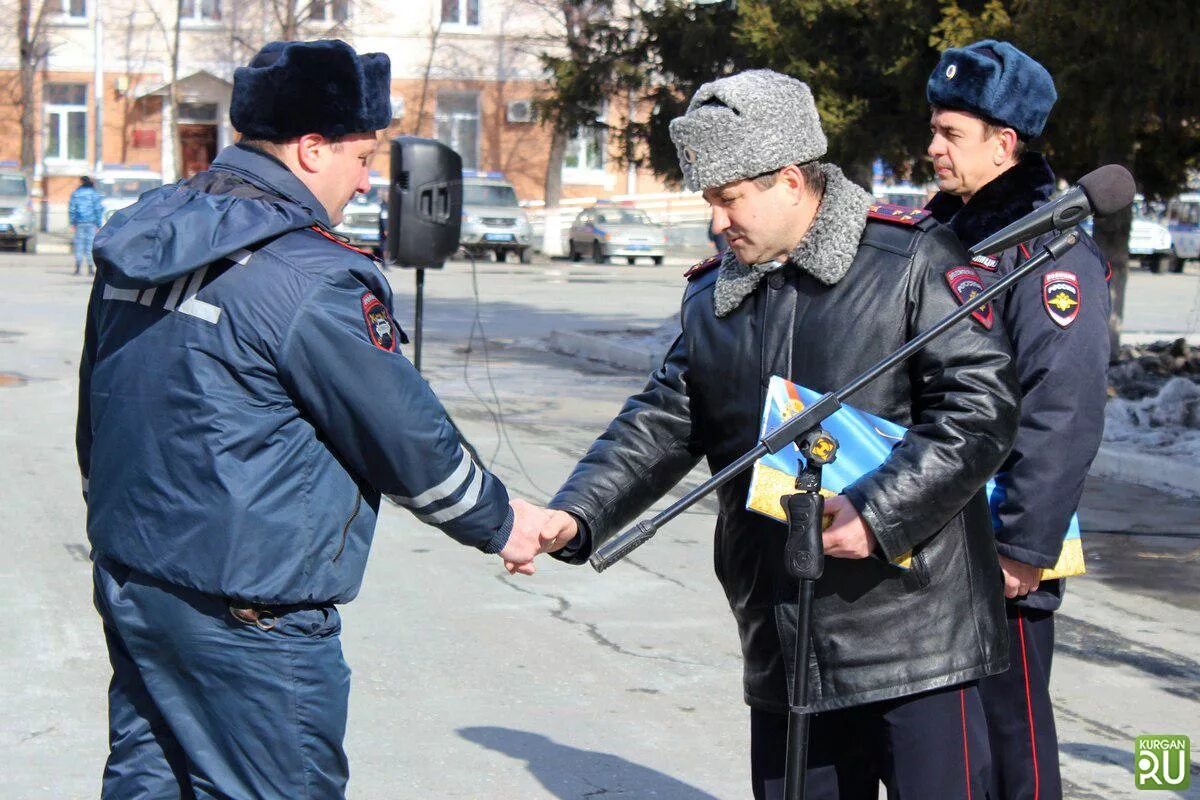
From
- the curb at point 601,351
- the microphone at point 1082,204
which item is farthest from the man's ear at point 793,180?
the curb at point 601,351

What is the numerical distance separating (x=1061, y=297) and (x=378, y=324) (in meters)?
1.53

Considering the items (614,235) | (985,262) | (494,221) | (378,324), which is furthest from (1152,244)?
(378,324)

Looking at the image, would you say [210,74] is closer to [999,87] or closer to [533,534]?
[999,87]

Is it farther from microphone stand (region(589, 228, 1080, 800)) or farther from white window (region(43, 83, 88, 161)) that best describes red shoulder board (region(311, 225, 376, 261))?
white window (region(43, 83, 88, 161))

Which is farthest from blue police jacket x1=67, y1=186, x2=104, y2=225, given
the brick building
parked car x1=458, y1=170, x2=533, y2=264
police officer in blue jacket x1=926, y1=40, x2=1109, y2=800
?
police officer in blue jacket x1=926, y1=40, x2=1109, y2=800

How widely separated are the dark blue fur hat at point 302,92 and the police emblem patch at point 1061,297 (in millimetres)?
1505

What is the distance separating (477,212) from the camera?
3766 centimetres

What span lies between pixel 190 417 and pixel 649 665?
138 inches

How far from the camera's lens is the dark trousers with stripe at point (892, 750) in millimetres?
3018

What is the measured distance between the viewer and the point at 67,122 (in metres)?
47.4

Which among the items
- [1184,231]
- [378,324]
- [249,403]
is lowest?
[1184,231]

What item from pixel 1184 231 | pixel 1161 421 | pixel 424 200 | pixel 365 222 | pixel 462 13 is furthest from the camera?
pixel 462 13

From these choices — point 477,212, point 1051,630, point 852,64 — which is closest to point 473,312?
point 852,64

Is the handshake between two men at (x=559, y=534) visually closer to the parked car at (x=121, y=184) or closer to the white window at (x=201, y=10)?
the parked car at (x=121, y=184)
